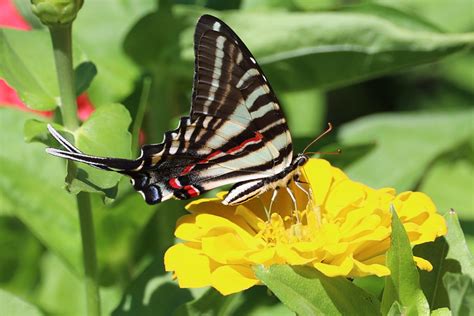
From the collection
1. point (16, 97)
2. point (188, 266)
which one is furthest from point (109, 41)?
point (188, 266)

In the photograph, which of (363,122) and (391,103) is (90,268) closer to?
(363,122)

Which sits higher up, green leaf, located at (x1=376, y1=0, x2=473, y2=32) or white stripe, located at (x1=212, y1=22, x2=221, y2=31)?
white stripe, located at (x1=212, y1=22, x2=221, y2=31)

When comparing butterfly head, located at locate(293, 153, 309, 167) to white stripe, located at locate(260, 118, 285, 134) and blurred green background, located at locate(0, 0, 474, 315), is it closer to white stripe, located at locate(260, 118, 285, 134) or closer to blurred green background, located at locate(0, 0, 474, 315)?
white stripe, located at locate(260, 118, 285, 134)

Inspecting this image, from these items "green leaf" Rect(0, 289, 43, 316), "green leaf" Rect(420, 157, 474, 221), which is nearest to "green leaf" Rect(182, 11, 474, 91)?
Answer: "green leaf" Rect(420, 157, 474, 221)

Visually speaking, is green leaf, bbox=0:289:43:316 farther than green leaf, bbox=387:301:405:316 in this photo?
Yes

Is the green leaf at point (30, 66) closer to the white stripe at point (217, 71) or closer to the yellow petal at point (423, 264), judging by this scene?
the white stripe at point (217, 71)

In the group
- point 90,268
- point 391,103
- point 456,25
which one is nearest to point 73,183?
point 90,268
